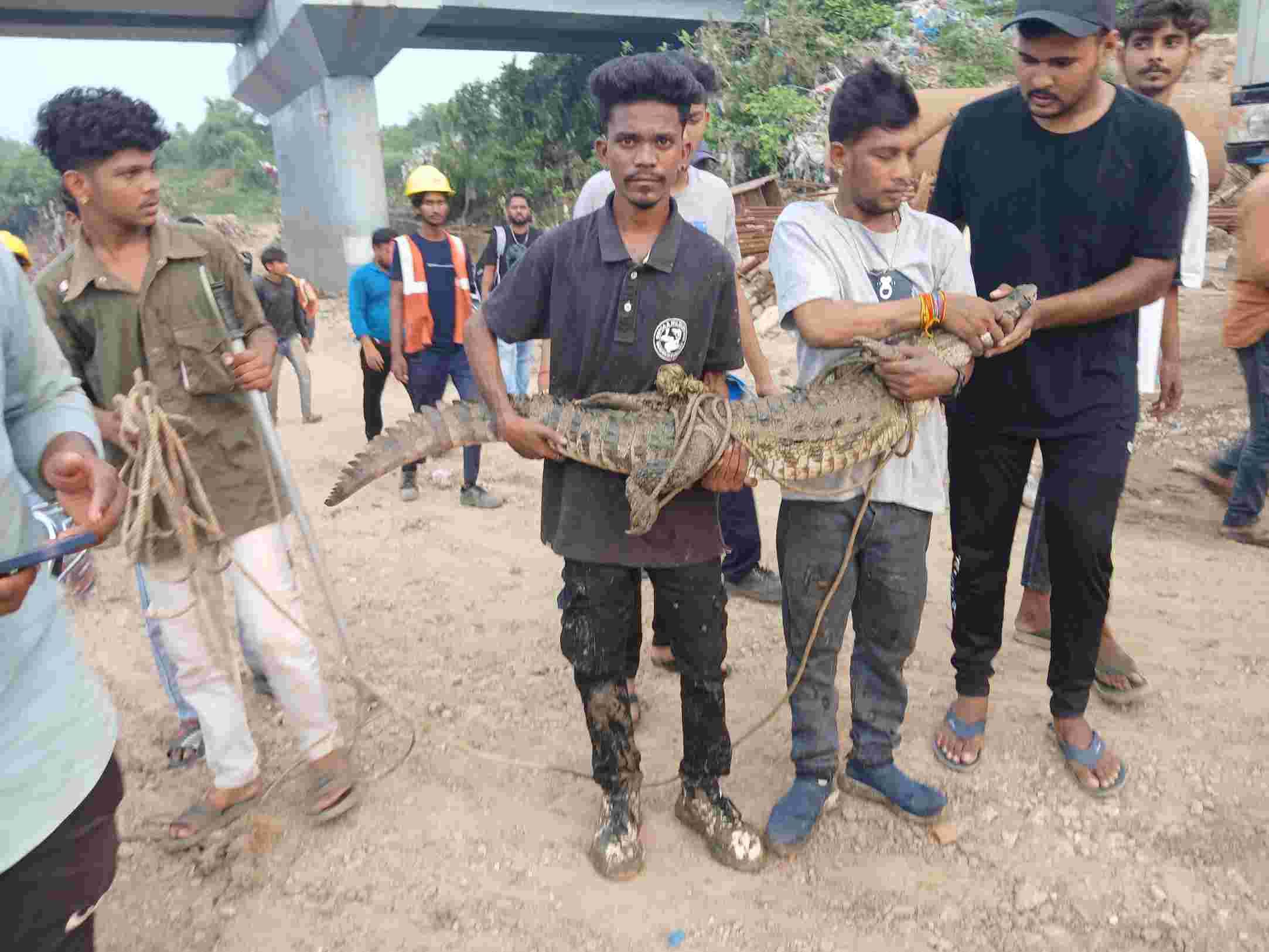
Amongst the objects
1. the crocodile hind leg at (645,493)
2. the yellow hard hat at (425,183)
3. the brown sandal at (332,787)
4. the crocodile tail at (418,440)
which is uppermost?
the yellow hard hat at (425,183)

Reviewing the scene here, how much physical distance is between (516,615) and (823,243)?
93.2 inches

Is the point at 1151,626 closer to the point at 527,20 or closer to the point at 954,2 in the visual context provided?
the point at 954,2

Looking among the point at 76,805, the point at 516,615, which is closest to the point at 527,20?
the point at 516,615

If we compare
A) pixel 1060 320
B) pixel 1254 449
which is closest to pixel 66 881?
pixel 1060 320

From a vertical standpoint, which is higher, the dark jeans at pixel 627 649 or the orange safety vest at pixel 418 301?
the orange safety vest at pixel 418 301

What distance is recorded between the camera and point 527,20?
16.0 m

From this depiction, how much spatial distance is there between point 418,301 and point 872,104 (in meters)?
3.80

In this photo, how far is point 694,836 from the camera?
2471 mm

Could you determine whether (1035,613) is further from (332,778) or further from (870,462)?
(332,778)

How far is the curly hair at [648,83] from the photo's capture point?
6.77 feet

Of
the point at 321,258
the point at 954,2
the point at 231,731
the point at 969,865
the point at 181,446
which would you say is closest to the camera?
the point at 181,446

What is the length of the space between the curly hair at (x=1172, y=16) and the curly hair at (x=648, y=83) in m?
2.33

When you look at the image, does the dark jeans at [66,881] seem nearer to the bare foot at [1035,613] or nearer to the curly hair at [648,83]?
the curly hair at [648,83]

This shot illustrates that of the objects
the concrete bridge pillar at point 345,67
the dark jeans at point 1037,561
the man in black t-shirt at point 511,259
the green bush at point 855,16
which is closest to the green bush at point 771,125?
the green bush at point 855,16
